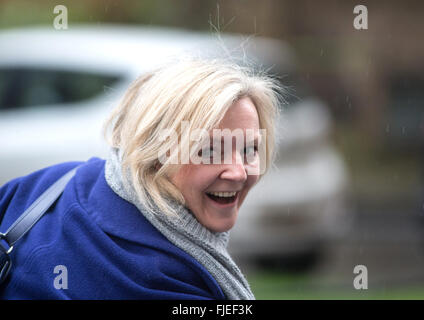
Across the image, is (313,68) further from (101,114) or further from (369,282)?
(101,114)

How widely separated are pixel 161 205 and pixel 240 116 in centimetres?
37

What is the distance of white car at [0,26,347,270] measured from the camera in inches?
232

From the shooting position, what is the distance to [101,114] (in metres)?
5.95

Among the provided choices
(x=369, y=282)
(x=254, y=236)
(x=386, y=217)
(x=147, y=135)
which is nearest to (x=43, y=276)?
(x=147, y=135)

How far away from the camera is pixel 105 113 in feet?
18.8

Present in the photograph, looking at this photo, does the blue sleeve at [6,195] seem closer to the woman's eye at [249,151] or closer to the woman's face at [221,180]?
the woman's face at [221,180]

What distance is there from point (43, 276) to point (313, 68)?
10.9 m

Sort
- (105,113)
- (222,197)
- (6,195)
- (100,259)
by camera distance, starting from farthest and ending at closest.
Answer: (105,113)
(6,195)
(222,197)
(100,259)

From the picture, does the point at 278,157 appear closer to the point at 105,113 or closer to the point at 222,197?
the point at 105,113

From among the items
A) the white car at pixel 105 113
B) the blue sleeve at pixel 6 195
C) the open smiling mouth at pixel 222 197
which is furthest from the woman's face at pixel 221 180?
the white car at pixel 105 113

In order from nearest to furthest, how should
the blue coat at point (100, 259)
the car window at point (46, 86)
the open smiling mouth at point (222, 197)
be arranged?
the blue coat at point (100, 259)
the open smiling mouth at point (222, 197)
the car window at point (46, 86)

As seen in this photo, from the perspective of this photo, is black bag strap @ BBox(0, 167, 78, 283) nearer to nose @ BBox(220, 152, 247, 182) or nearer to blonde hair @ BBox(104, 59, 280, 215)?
blonde hair @ BBox(104, 59, 280, 215)

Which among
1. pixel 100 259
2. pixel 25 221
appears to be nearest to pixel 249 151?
pixel 100 259

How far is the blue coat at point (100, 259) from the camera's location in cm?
217
